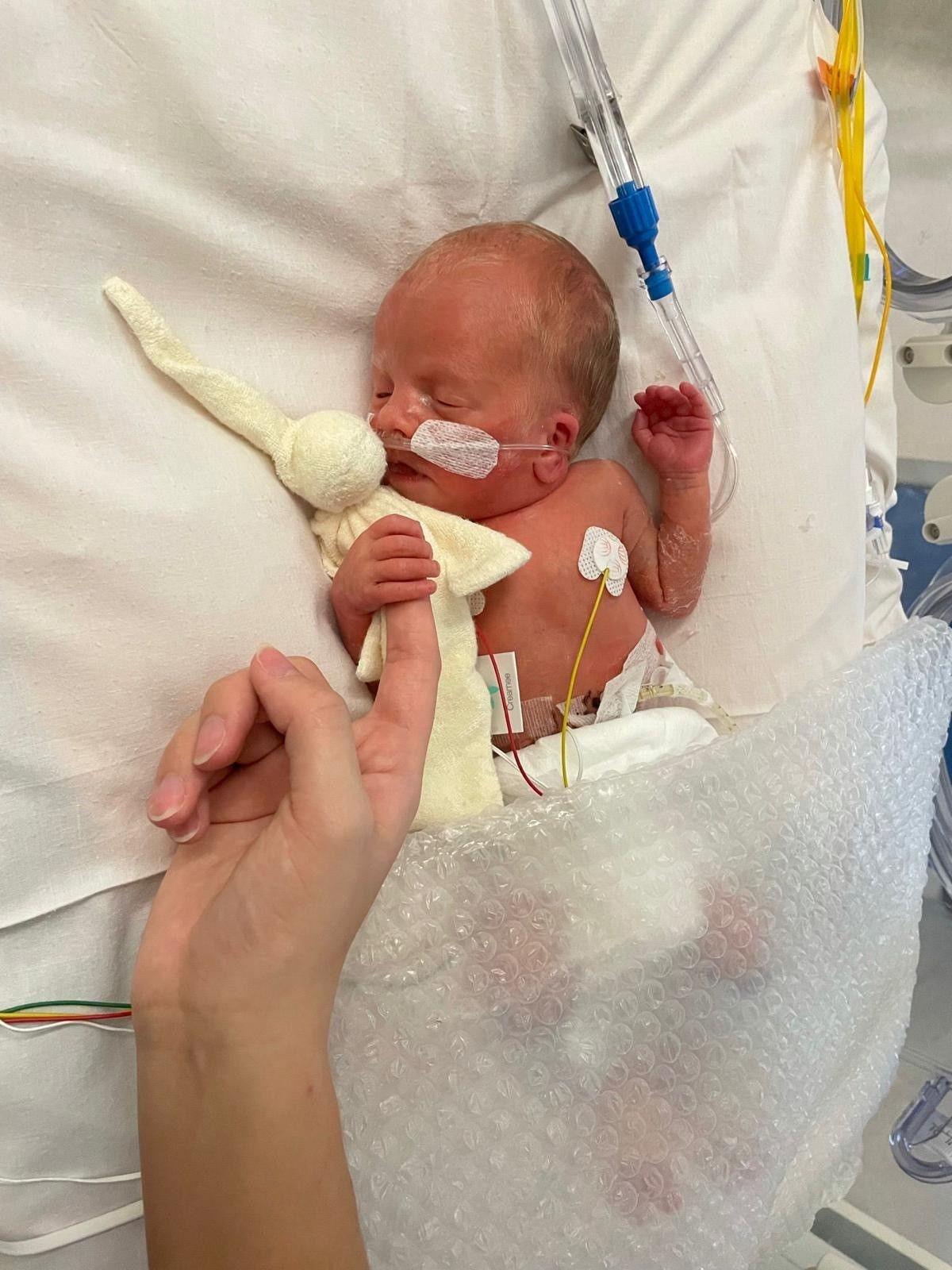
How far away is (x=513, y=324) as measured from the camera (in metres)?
1.11

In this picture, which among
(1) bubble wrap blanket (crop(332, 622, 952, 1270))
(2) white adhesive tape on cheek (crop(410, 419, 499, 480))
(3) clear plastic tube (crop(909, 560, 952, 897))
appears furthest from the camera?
(3) clear plastic tube (crop(909, 560, 952, 897))

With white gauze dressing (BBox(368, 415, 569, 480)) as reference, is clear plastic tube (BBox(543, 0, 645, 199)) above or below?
above

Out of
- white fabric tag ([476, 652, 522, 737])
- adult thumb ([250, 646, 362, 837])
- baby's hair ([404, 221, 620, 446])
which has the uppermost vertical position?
baby's hair ([404, 221, 620, 446])

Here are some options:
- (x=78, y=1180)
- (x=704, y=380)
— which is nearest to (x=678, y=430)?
(x=704, y=380)

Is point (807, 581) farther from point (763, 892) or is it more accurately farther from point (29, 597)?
point (29, 597)

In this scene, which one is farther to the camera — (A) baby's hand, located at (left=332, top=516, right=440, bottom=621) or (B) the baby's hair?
(B) the baby's hair

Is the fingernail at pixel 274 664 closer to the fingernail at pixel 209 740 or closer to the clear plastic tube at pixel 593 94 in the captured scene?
the fingernail at pixel 209 740

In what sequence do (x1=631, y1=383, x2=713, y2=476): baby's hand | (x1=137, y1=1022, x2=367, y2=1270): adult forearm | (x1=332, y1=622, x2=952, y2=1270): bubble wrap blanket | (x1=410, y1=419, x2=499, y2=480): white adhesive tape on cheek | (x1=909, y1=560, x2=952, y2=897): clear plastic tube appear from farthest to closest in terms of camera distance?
(x1=909, y1=560, x2=952, y2=897): clear plastic tube < (x1=631, y1=383, x2=713, y2=476): baby's hand < (x1=410, y1=419, x2=499, y2=480): white adhesive tape on cheek < (x1=332, y1=622, x2=952, y2=1270): bubble wrap blanket < (x1=137, y1=1022, x2=367, y2=1270): adult forearm

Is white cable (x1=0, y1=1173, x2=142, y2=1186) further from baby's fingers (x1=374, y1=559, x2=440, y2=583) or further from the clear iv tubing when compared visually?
the clear iv tubing

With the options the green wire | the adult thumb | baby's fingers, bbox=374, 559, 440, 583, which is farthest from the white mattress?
the adult thumb

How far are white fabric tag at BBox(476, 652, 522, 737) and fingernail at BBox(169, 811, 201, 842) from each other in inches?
17.2

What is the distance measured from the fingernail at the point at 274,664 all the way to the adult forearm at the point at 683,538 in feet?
2.11

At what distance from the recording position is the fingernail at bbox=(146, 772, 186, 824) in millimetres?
736

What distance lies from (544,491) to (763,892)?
556mm
